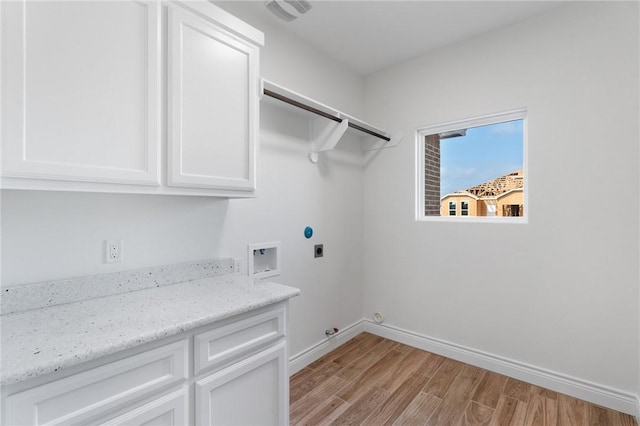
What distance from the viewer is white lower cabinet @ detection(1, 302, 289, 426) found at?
87cm

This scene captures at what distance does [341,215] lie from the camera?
2869 mm

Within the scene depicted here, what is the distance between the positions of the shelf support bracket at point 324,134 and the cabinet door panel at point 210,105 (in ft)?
2.78

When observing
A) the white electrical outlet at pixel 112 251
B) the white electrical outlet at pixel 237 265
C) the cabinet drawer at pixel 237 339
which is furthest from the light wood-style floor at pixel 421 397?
the white electrical outlet at pixel 112 251

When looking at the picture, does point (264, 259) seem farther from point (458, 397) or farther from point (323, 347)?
point (458, 397)

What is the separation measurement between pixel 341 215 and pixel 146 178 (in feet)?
6.06

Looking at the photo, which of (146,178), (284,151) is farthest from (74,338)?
(284,151)

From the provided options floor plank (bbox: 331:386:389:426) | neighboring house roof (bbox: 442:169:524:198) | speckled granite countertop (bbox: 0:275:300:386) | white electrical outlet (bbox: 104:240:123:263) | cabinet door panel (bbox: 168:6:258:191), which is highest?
cabinet door panel (bbox: 168:6:258:191)

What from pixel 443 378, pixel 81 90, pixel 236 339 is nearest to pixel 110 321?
pixel 236 339

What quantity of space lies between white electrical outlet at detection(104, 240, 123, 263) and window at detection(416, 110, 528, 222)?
90.8 inches

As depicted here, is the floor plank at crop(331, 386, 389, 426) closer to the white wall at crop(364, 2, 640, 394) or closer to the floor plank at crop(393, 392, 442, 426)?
the floor plank at crop(393, 392, 442, 426)

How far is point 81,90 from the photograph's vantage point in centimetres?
112

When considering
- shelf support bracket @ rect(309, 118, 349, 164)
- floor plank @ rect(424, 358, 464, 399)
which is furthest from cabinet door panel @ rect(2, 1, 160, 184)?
floor plank @ rect(424, 358, 464, 399)

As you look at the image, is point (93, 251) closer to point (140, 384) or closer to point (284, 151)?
point (140, 384)

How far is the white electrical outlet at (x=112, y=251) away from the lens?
4.70 ft
